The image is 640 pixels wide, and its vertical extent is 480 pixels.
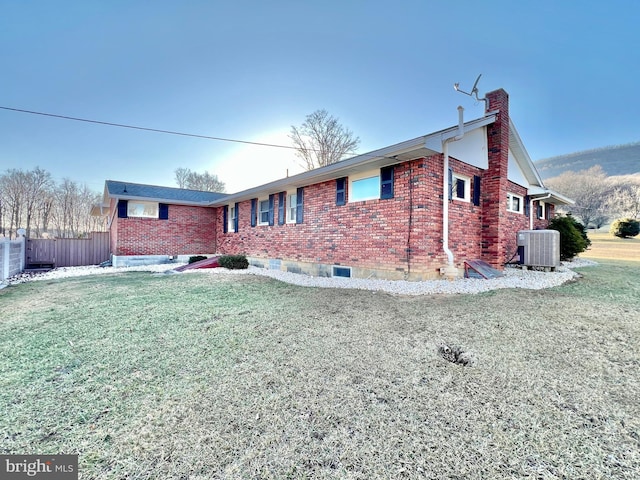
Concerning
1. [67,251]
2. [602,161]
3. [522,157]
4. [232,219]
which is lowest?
[67,251]

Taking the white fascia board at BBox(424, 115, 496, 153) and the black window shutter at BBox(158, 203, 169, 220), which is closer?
the white fascia board at BBox(424, 115, 496, 153)

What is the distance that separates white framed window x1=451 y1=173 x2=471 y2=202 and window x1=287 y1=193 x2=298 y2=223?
5.48 m

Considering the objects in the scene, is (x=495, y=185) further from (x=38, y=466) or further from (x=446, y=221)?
(x=38, y=466)

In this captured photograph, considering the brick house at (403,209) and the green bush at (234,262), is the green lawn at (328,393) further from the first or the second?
the green bush at (234,262)

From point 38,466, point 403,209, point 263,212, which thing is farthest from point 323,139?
point 38,466

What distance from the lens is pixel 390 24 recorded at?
9492mm

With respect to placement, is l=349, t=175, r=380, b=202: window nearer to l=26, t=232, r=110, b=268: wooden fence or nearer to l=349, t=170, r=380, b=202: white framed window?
l=349, t=170, r=380, b=202: white framed window

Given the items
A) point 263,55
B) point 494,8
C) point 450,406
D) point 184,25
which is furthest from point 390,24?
point 450,406

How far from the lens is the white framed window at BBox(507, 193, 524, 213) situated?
10594 mm

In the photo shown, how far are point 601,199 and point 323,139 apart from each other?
123 ft

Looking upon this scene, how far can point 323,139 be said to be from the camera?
2245cm

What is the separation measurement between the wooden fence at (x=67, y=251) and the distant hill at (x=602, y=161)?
70.3 m

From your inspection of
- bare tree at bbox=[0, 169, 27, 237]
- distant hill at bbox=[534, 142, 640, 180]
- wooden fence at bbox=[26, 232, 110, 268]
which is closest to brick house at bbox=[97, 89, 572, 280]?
wooden fence at bbox=[26, 232, 110, 268]

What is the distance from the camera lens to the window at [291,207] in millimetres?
10288
